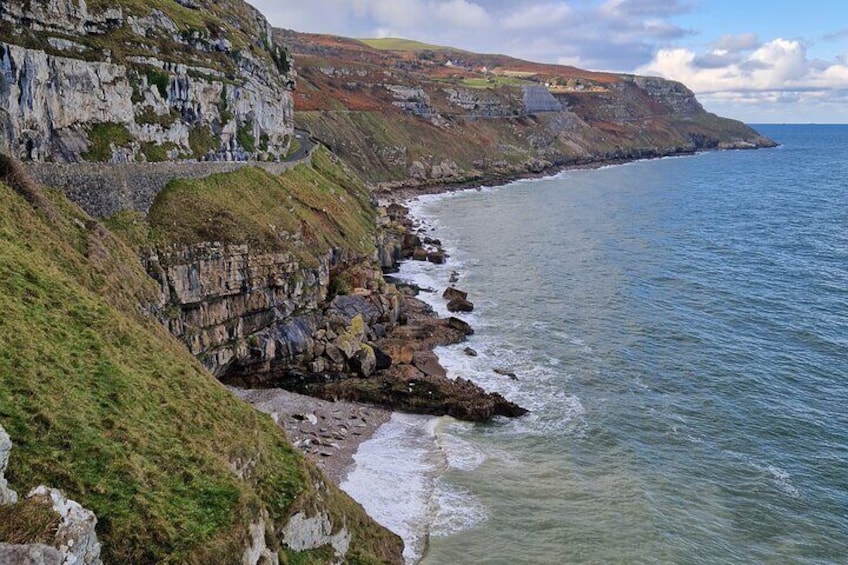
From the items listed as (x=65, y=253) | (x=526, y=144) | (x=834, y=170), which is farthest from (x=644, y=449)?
(x=834, y=170)

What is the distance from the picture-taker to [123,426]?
53.9 ft

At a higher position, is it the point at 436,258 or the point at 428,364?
the point at 436,258

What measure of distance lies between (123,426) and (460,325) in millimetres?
31824

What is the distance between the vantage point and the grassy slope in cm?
1396

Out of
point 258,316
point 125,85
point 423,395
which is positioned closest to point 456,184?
point 125,85

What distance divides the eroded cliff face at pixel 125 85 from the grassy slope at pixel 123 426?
29.4 ft

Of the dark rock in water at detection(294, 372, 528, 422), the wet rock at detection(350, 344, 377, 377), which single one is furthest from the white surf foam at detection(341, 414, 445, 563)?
the wet rock at detection(350, 344, 377, 377)

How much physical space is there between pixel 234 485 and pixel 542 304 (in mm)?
40993

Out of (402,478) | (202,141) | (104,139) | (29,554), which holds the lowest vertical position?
(402,478)

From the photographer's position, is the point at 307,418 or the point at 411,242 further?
the point at 411,242

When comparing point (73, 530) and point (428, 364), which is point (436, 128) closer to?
point (428, 364)

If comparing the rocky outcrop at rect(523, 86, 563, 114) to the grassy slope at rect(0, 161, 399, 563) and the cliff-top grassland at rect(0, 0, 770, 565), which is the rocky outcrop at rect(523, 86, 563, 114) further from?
the grassy slope at rect(0, 161, 399, 563)

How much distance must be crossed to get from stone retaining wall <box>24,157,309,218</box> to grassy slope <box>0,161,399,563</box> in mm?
5457

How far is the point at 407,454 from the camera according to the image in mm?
30594
